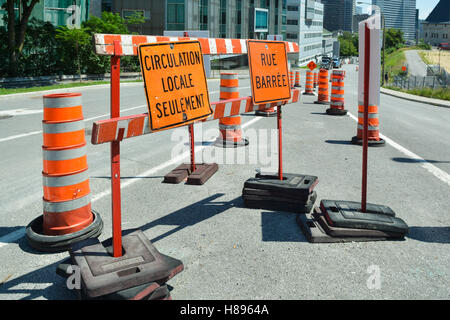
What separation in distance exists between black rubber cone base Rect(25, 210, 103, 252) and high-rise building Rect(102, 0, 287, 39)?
56.8m

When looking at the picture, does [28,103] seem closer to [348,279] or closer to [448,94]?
[348,279]

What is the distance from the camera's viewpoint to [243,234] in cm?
479

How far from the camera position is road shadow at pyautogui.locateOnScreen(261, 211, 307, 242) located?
4688 millimetres

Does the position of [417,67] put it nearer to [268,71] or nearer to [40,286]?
[268,71]

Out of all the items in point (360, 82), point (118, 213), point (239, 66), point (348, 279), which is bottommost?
point (348, 279)

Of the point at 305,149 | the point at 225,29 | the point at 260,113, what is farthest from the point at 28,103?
the point at 225,29

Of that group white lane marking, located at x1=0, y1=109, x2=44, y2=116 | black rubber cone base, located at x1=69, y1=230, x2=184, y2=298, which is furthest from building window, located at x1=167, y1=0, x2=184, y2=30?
black rubber cone base, located at x1=69, y1=230, x2=184, y2=298

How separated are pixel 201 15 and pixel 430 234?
62291 millimetres

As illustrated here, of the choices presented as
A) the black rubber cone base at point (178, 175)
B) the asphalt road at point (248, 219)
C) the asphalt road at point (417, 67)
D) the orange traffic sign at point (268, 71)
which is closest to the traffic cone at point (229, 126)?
the asphalt road at point (248, 219)

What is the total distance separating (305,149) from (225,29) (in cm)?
6382

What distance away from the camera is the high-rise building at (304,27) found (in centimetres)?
14812

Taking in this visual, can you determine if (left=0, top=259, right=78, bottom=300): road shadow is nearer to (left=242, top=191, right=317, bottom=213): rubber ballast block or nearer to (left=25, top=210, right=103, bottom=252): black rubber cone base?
(left=25, top=210, right=103, bottom=252): black rubber cone base

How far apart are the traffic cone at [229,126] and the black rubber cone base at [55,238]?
5.27 metres

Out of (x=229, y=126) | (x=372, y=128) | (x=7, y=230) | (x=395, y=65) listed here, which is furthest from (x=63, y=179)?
(x=395, y=65)
